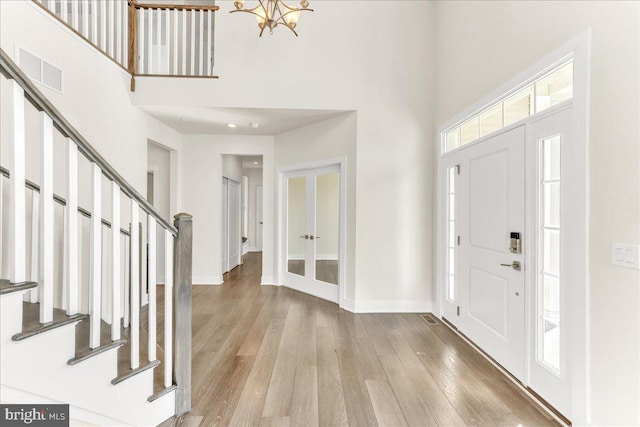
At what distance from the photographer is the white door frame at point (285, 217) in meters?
4.36

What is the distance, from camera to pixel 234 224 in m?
6.73

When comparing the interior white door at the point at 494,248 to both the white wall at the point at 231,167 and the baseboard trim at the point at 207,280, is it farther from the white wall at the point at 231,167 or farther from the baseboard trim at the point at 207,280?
the white wall at the point at 231,167

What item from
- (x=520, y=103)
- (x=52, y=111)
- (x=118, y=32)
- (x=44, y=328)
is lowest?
(x=44, y=328)

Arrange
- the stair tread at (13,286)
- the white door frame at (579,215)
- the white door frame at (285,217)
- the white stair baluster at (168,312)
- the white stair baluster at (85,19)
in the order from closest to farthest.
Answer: the stair tread at (13,286) < the white door frame at (579,215) < the white stair baluster at (168,312) < the white stair baluster at (85,19) < the white door frame at (285,217)

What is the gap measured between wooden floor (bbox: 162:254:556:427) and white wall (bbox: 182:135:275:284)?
5.14 ft

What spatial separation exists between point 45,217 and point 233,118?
3.47 m

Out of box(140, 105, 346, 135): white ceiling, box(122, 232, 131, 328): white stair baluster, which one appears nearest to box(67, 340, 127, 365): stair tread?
box(122, 232, 131, 328): white stair baluster

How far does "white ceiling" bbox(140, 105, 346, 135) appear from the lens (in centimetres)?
421

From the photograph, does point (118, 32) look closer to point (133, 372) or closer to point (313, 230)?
point (313, 230)

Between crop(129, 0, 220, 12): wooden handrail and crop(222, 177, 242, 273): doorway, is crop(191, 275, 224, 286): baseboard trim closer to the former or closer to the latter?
crop(222, 177, 242, 273): doorway

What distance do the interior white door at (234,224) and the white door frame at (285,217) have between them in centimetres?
144

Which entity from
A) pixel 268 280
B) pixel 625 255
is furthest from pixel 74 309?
pixel 268 280

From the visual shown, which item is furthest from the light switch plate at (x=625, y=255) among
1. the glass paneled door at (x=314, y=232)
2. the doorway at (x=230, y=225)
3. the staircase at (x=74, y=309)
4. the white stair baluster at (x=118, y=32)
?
the doorway at (x=230, y=225)

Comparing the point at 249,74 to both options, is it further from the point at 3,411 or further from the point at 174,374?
the point at 3,411
